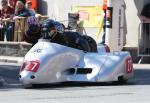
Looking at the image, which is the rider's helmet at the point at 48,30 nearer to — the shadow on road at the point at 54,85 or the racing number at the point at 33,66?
the racing number at the point at 33,66

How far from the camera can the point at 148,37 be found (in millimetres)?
24031

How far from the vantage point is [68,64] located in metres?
15.6

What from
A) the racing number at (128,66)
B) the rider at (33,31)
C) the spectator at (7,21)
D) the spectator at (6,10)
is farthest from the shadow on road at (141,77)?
the spectator at (6,10)

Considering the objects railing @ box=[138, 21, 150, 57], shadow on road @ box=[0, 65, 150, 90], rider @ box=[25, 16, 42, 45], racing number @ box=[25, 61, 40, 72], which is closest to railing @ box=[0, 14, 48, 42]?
railing @ box=[138, 21, 150, 57]

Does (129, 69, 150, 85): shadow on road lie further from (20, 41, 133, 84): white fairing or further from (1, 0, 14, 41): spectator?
(1, 0, 14, 41): spectator

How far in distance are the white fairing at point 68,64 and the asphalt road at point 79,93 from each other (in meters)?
0.25

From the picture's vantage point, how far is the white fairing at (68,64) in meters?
15.1

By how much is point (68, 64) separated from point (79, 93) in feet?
5.88

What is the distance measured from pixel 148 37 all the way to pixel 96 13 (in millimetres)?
2290

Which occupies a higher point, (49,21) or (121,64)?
(49,21)

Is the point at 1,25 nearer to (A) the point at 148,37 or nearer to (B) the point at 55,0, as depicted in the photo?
(B) the point at 55,0

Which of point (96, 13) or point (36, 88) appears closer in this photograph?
point (36, 88)

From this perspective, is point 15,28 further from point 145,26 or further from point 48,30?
point 48,30

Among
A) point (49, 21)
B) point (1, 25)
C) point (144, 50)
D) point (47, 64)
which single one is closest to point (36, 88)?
point (47, 64)
